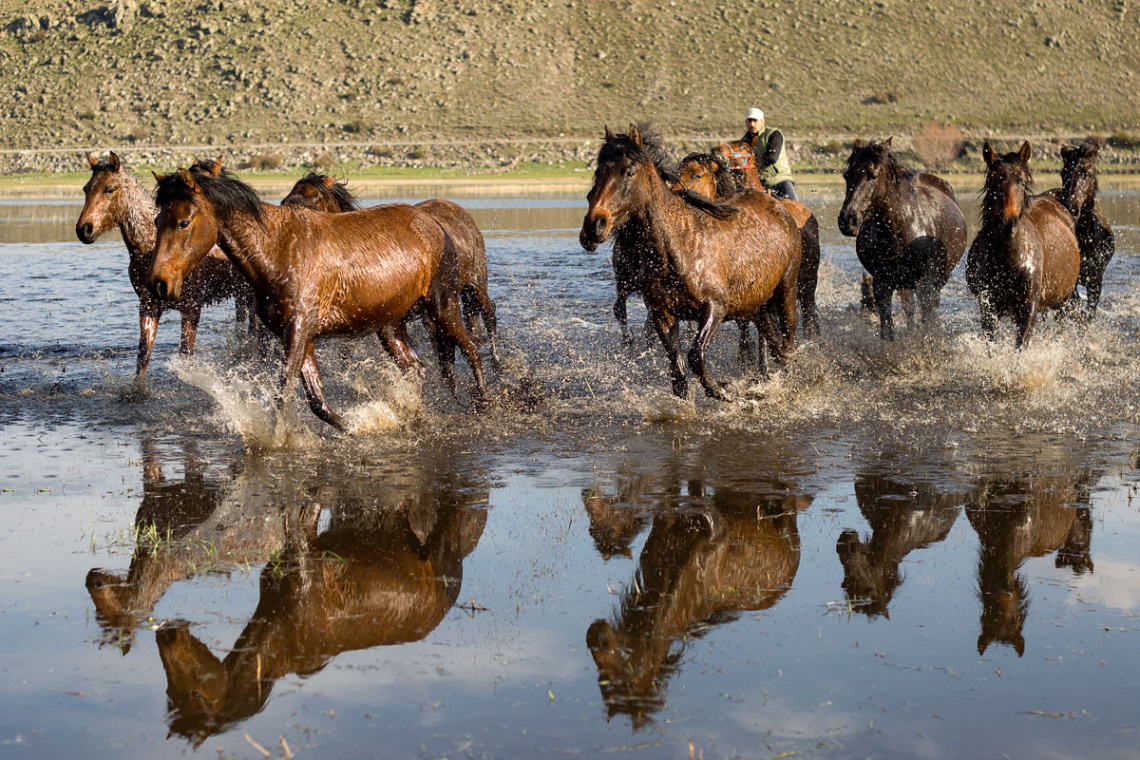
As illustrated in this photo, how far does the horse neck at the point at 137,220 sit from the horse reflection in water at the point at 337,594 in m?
3.96

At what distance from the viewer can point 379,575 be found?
544 centimetres

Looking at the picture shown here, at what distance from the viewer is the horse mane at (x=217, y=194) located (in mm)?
7402

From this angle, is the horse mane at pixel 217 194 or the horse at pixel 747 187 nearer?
the horse mane at pixel 217 194

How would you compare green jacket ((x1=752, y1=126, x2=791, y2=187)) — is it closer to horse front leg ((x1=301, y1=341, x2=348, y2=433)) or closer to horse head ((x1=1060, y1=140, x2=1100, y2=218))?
horse head ((x1=1060, y1=140, x2=1100, y2=218))

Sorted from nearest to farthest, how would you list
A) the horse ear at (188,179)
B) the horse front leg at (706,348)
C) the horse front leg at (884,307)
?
the horse ear at (188,179)
the horse front leg at (706,348)
the horse front leg at (884,307)

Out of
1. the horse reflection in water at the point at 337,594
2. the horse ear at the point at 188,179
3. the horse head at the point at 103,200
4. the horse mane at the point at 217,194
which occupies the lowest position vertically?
the horse reflection in water at the point at 337,594

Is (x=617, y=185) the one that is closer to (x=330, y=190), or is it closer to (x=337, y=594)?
(x=330, y=190)

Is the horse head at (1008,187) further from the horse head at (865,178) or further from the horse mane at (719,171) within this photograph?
the horse mane at (719,171)

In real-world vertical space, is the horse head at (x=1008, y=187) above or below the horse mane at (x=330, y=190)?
above

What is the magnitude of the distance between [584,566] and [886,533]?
1565mm

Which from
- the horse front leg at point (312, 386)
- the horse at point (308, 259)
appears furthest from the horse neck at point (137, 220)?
the horse front leg at point (312, 386)

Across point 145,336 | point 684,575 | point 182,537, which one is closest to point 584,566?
point 684,575

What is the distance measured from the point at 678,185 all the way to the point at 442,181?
42.0 meters

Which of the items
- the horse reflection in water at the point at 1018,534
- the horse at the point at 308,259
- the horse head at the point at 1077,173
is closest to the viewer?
the horse reflection in water at the point at 1018,534
